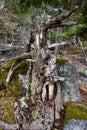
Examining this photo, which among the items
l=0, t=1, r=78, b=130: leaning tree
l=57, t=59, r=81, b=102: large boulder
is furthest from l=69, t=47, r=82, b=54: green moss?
l=0, t=1, r=78, b=130: leaning tree

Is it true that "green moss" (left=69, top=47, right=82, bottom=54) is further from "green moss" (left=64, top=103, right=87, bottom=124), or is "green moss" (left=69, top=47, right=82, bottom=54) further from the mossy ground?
"green moss" (left=64, top=103, right=87, bottom=124)

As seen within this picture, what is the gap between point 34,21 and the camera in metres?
16.4

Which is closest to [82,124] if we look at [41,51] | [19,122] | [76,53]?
[19,122]

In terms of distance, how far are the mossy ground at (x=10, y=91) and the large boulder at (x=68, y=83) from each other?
3.37ft

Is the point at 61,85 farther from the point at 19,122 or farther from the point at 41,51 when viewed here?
the point at 19,122

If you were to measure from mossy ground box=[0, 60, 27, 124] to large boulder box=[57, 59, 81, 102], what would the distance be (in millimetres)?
1028

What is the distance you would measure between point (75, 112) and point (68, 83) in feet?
3.11

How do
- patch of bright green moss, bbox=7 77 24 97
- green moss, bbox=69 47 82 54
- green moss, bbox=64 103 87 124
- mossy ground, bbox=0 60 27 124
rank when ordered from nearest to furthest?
1. green moss, bbox=64 103 87 124
2. mossy ground, bbox=0 60 27 124
3. patch of bright green moss, bbox=7 77 24 97
4. green moss, bbox=69 47 82 54

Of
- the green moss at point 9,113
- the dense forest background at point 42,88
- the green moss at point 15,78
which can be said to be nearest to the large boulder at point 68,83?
the dense forest background at point 42,88

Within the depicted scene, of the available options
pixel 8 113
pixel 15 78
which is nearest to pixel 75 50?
pixel 15 78

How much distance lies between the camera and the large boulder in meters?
5.75

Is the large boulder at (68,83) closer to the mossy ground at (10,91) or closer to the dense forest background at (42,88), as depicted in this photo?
the dense forest background at (42,88)

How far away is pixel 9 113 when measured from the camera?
17.9ft

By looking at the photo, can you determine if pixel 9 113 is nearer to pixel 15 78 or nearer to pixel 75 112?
pixel 15 78
